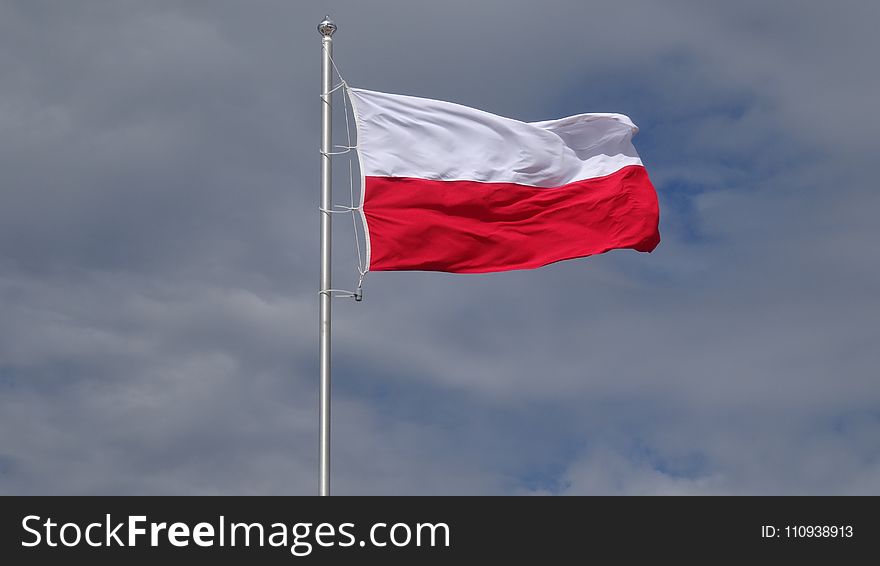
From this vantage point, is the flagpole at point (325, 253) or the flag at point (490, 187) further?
the flag at point (490, 187)

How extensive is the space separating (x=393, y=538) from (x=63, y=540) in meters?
5.53

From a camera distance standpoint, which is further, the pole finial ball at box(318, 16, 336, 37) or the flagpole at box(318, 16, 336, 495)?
the pole finial ball at box(318, 16, 336, 37)

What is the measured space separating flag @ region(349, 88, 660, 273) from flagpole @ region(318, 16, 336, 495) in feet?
2.65

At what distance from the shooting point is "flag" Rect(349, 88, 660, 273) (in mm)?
28469

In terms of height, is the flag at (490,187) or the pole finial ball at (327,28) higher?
the pole finial ball at (327,28)

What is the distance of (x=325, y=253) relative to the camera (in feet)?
88.3

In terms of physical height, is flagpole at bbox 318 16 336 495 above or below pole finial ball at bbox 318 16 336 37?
below

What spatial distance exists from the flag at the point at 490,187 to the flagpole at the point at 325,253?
2.65 feet

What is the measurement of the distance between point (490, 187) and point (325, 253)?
5.10m

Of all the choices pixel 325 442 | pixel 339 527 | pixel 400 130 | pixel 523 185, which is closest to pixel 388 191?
pixel 400 130

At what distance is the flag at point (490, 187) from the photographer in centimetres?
2847

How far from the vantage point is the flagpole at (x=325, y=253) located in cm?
2550

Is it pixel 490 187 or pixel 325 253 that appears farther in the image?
pixel 490 187

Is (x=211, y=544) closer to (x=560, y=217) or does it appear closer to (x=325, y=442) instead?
(x=325, y=442)
